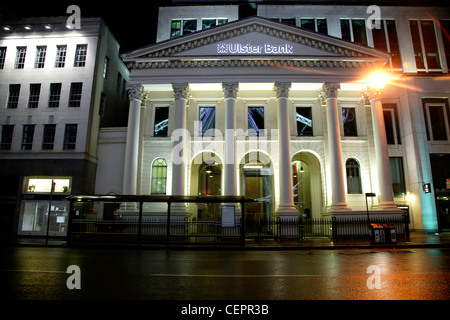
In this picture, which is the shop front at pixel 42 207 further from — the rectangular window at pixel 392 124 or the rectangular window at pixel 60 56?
the rectangular window at pixel 392 124

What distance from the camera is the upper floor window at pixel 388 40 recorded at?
2723cm

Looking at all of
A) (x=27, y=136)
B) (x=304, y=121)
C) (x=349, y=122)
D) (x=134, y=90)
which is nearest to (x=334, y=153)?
(x=304, y=121)

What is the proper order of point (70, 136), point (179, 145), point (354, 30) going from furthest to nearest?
point (354, 30) < point (70, 136) < point (179, 145)

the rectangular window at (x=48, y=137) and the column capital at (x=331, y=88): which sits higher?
the column capital at (x=331, y=88)

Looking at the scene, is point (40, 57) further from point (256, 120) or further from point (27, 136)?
point (256, 120)

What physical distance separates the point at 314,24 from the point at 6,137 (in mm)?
30695

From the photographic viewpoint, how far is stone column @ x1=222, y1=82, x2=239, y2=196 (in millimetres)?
21250

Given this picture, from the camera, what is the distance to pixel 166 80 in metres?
23.2

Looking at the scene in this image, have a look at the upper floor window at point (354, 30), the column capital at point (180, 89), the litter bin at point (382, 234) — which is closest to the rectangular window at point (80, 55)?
the column capital at point (180, 89)

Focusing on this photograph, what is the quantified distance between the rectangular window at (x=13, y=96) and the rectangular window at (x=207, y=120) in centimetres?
1644

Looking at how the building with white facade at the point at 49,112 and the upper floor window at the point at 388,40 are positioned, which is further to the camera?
the upper floor window at the point at 388,40

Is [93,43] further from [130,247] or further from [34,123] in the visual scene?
[130,247]

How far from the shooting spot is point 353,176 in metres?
24.7
